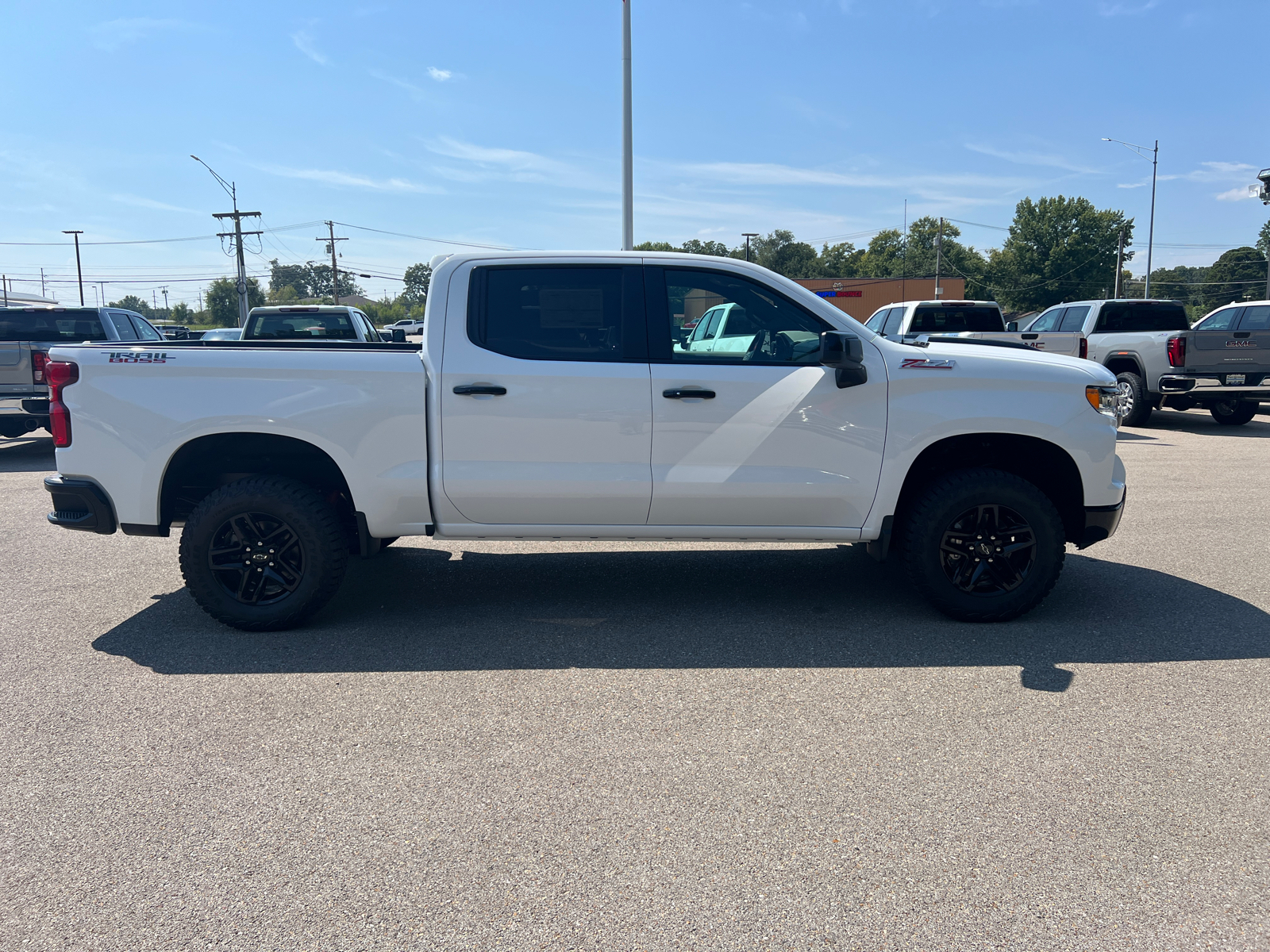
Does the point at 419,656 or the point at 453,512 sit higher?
the point at 453,512

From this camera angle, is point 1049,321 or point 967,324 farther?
point 1049,321

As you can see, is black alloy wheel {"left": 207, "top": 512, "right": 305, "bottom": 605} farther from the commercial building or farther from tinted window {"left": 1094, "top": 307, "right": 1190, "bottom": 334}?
the commercial building

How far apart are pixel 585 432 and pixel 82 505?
2.70 metres

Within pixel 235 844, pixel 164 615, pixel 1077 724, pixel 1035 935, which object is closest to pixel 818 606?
pixel 1077 724

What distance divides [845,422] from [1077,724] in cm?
183

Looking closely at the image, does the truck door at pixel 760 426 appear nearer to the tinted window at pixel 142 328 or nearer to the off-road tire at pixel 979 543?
the off-road tire at pixel 979 543

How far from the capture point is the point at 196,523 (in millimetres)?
4852

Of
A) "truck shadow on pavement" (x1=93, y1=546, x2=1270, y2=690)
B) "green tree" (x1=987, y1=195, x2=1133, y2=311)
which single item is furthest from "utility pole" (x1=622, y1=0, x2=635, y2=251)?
"green tree" (x1=987, y1=195, x2=1133, y2=311)

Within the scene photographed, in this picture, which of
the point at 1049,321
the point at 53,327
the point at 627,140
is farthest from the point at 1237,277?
the point at 53,327

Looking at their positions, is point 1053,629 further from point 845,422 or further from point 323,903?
point 323,903

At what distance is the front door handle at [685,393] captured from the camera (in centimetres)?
480

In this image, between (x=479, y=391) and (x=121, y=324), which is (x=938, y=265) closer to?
(x=121, y=324)

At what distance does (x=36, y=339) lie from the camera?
1289 centimetres

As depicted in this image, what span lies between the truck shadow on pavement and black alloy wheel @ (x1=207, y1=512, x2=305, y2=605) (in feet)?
0.80
